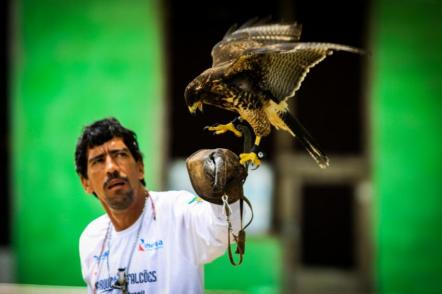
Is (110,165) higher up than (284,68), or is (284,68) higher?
(284,68)

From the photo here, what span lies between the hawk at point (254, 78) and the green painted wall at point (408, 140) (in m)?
3.15

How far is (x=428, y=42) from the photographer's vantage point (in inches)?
193

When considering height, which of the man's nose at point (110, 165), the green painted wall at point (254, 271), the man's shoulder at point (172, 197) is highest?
the man's nose at point (110, 165)

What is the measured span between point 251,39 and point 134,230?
0.65 m

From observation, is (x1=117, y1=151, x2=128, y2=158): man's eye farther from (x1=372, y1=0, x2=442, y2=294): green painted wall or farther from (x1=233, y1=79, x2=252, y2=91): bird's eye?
(x1=372, y1=0, x2=442, y2=294): green painted wall

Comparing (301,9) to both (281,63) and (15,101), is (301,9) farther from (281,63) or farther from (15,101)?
(281,63)

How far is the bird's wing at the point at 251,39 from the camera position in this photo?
5.93 ft

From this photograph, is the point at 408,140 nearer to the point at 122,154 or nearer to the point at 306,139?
the point at 306,139

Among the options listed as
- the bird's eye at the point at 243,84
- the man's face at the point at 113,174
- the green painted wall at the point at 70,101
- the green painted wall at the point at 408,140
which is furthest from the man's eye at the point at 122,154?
the green painted wall at the point at 408,140

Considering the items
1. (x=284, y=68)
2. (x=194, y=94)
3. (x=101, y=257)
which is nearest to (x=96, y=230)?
(x=101, y=257)

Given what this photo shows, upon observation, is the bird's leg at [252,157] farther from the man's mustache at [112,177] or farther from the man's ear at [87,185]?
the man's ear at [87,185]

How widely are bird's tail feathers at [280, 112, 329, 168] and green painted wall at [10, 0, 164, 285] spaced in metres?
3.07

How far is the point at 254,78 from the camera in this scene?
187 cm

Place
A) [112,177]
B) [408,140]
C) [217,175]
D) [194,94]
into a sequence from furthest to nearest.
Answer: [408,140] → [194,94] → [112,177] → [217,175]
